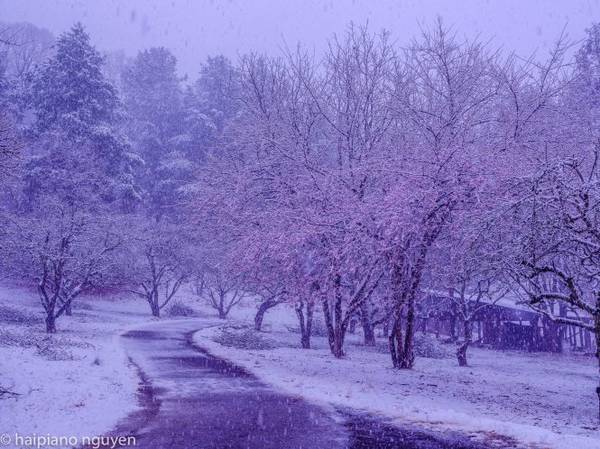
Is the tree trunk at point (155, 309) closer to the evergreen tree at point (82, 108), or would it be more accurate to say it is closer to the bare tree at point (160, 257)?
the bare tree at point (160, 257)

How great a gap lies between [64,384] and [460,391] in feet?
30.1

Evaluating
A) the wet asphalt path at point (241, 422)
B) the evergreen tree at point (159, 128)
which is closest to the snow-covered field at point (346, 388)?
the wet asphalt path at point (241, 422)

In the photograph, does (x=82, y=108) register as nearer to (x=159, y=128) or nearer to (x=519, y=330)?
(x=159, y=128)

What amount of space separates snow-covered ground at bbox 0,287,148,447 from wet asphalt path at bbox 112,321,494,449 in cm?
50

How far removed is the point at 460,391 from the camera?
12.3 meters

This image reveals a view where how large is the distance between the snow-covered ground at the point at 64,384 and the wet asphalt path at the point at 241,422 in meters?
0.50

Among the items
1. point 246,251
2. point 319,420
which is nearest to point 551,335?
point 246,251

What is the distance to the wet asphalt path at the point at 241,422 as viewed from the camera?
723 centimetres

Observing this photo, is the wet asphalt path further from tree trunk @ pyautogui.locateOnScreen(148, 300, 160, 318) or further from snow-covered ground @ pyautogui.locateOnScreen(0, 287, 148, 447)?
tree trunk @ pyautogui.locateOnScreen(148, 300, 160, 318)

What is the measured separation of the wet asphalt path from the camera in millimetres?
7230

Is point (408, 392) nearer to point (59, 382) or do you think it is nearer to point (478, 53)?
point (59, 382)

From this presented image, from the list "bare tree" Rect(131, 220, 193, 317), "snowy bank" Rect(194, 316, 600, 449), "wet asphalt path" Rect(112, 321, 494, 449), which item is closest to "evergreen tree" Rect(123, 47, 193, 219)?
"bare tree" Rect(131, 220, 193, 317)

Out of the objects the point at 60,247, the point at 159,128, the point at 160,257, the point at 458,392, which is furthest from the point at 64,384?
the point at 159,128

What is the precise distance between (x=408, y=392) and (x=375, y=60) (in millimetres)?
10754
